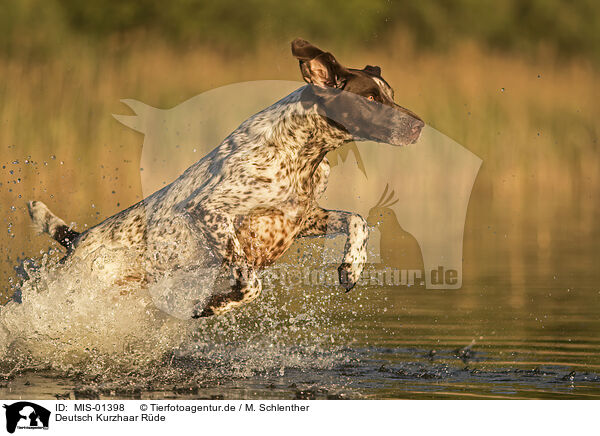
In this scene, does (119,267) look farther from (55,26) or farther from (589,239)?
(55,26)

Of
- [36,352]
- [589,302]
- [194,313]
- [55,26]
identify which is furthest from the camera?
[55,26]

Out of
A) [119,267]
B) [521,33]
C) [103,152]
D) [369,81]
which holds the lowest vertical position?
[119,267]

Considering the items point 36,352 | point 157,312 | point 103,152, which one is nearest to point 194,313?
point 157,312

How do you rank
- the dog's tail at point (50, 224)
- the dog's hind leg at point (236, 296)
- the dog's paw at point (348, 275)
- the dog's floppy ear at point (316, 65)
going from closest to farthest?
the dog's hind leg at point (236, 296), the dog's floppy ear at point (316, 65), the dog's paw at point (348, 275), the dog's tail at point (50, 224)

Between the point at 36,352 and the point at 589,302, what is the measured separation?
5.49 m

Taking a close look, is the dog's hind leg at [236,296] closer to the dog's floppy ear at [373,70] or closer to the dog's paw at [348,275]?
the dog's paw at [348,275]

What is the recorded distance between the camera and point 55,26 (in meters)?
23.5

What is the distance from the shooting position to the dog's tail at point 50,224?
25.0 ft

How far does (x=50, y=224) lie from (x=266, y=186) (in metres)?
2.01

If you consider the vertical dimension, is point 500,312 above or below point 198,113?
below
